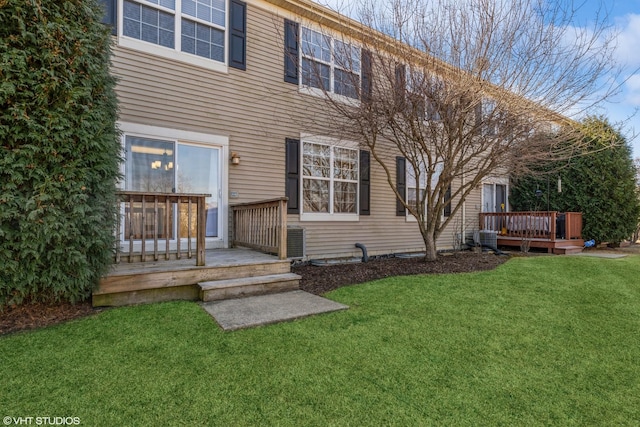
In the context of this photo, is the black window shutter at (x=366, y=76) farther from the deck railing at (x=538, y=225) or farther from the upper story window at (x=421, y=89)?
the deck railing at (x=538, y=225)

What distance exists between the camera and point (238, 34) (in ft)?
19.4

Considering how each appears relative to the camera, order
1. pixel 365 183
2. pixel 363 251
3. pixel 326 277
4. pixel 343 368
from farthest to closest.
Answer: pixel 365 183
pixel 363 251
pixel 326 277
pixel 343 368

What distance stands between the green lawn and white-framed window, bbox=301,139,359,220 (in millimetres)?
3448

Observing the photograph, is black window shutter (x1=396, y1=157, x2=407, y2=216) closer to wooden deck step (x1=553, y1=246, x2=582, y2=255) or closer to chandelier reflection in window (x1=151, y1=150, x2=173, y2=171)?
A: wooden deck step (x1=553, y1=246, x2=582, y2=255)

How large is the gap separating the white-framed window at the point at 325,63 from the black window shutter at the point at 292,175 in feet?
4.08

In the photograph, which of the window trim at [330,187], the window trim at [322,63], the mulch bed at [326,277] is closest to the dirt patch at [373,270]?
the mulch bed at [326,277]

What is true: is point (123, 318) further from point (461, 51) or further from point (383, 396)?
point (461, 51)

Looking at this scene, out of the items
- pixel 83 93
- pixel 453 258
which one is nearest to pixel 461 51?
pixel 453 258

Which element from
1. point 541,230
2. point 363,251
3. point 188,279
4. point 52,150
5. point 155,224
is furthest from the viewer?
point 541,230

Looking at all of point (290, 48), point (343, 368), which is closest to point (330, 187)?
point (290, 48)

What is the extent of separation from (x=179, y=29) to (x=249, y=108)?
164 centimetres

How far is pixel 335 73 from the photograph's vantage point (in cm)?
672

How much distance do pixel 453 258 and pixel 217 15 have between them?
6.47 metres

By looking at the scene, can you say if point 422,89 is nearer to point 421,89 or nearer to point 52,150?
point 421,89
